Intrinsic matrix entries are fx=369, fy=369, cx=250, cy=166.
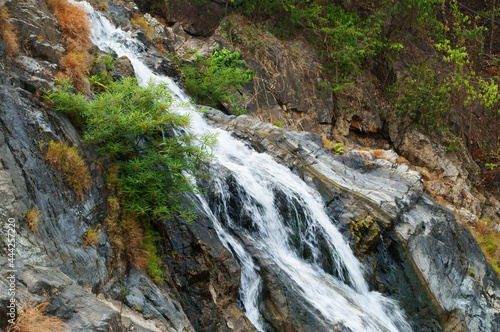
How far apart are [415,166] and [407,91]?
154 inches

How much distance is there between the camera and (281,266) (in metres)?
6.50

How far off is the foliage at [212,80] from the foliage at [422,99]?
906cm

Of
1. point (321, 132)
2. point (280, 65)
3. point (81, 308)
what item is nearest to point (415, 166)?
point (321, 132)

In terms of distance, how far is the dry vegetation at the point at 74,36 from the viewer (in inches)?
259

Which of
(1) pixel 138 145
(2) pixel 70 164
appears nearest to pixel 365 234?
(1) pixel 138 145

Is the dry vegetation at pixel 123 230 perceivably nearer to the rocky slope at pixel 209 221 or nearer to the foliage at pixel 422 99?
the rocky slope at pixel 209 221

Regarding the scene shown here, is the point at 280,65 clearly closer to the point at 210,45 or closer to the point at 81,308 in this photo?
the point at 210,45

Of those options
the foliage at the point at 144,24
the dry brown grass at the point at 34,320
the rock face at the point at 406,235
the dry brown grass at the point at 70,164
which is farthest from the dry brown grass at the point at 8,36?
the foliage at the point at 144,24

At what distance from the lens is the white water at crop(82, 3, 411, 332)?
6.13 metres

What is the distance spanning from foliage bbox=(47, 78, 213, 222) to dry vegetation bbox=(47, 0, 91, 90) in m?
1.14

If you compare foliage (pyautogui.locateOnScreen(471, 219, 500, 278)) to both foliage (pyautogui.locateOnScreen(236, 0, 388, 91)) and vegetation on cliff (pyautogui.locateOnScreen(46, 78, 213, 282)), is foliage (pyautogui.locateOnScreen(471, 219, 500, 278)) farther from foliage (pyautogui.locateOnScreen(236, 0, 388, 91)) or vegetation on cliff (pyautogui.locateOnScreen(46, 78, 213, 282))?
vegetation on cliff (pyautogui.locateOnScreen(46, 78, 213, 282))

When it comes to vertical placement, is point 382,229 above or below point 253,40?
below

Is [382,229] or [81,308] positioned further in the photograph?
[382,229]

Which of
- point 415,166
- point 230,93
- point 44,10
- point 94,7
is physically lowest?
point 415,166
